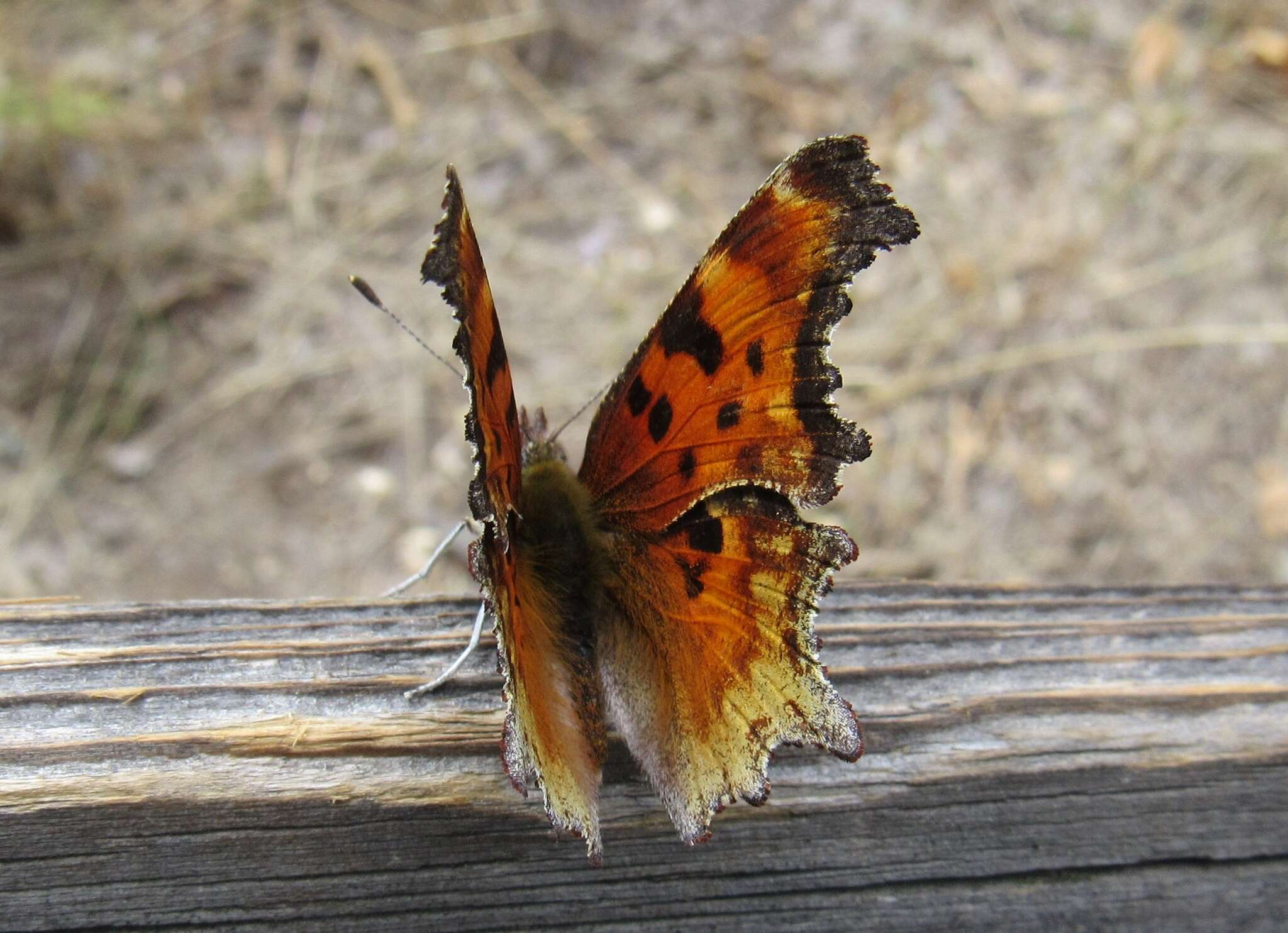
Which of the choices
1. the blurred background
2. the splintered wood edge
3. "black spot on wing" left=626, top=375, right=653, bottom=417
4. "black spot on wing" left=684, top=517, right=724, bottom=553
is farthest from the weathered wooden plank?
the blurred background

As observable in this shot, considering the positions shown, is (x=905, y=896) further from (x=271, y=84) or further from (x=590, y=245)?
(x=271, y=84)

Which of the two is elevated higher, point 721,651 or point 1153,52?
point 1153,52

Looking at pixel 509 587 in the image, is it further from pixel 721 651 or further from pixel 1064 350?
pixel 1064 350

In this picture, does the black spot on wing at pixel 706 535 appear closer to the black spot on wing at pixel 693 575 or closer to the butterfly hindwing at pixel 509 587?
the black spot on wing at pixel 693 575

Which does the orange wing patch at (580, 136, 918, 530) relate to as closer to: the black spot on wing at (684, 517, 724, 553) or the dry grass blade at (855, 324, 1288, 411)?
the black spot on wing at (684, 517, 724, 553)

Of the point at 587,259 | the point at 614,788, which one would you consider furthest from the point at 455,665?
the point at 587,259

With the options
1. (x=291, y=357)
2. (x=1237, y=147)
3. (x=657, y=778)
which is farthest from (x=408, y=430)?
(x=1237, y=147)
